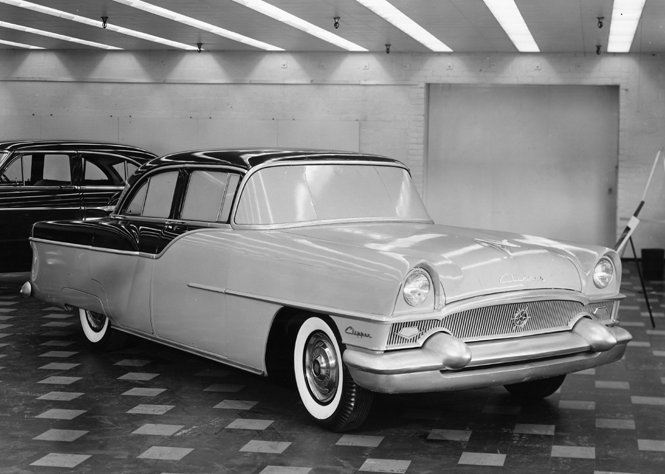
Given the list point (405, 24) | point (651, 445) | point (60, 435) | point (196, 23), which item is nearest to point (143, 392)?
point (60, 435)

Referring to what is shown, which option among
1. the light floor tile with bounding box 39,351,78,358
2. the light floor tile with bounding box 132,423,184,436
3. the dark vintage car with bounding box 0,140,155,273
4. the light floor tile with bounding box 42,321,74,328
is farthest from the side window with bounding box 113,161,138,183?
the light floor tile with bounding box 132,423,184,436

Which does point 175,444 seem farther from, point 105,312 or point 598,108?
point 598,108

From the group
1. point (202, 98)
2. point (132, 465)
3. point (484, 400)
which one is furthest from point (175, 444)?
point (202, 98)

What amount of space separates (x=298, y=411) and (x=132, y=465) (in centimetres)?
120

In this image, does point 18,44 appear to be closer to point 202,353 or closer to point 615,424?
point 202,353

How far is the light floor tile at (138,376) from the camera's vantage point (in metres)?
6.01

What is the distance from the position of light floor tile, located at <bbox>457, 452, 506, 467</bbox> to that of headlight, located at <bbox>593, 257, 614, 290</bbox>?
1.15m

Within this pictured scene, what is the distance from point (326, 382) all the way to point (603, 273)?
1572mm

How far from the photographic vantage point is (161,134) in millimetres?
17047

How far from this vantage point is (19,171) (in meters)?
9.95

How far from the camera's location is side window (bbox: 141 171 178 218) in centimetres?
607

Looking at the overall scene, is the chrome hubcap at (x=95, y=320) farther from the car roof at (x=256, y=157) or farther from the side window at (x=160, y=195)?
the car roof at (x=256, y=157)

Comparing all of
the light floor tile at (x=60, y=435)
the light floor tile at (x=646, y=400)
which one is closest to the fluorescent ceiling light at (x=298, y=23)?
the light floor tile at (x=646, y=400)

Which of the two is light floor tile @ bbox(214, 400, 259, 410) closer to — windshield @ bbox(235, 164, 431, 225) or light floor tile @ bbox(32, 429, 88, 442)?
light floor tile @ bbox(32, 429, 88, 442)
